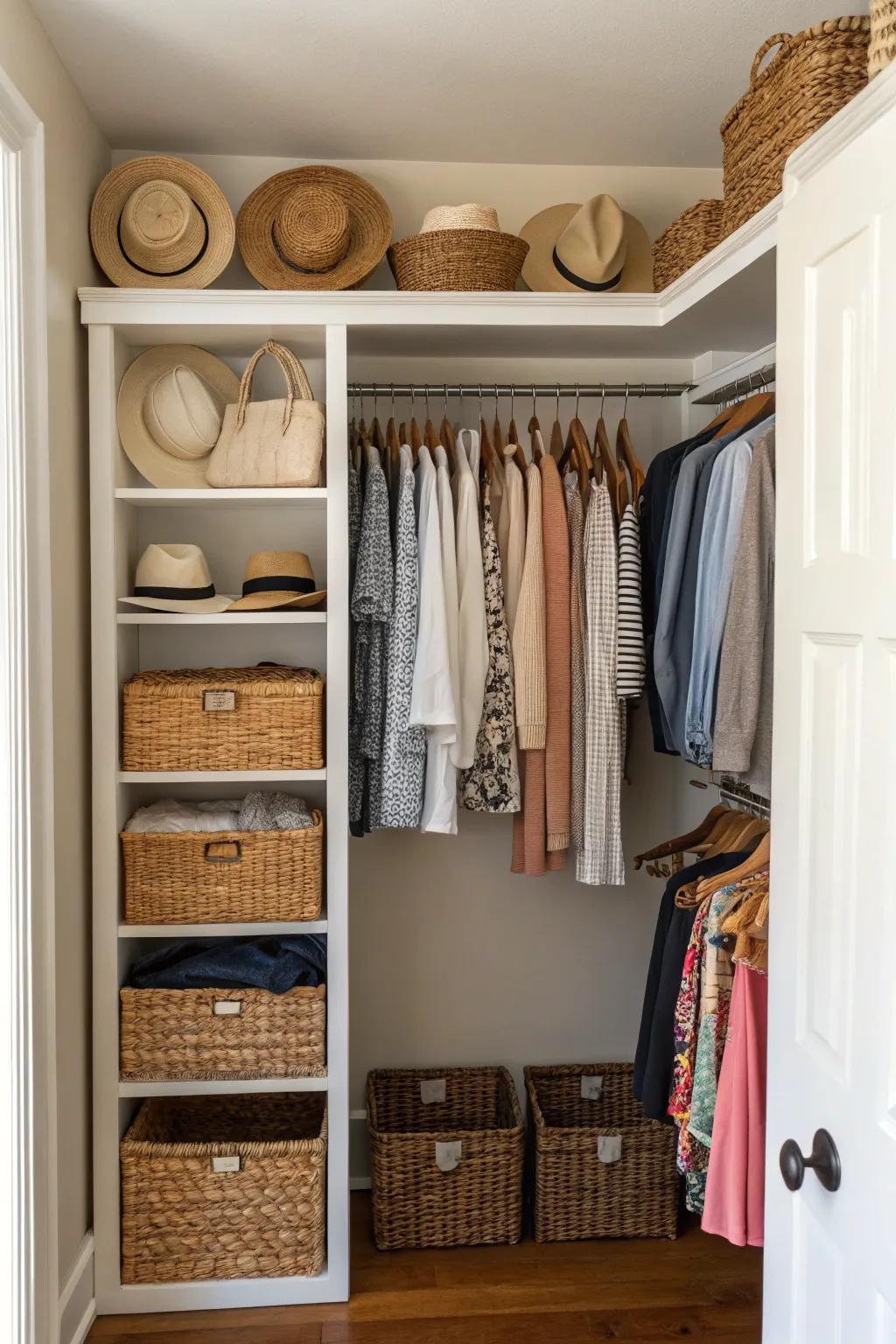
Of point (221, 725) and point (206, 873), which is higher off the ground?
point (221, 725)

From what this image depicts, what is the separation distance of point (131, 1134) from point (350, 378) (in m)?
1.94

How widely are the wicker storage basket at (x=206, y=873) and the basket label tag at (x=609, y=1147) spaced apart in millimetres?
1015

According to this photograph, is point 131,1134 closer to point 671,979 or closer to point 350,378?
point 671,979

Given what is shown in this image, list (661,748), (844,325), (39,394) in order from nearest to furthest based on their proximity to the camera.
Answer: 1. (844,325)
2. (39,394)
3. (661,748)

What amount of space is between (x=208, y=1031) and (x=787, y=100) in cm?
218

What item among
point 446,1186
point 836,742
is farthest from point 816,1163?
point 446,1186

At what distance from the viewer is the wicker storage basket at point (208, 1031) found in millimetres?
2465

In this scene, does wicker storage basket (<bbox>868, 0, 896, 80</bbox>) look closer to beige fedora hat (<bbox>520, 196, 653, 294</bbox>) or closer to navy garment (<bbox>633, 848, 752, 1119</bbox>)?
beige fedora hat (<bbox>520, 196, 653, 294</bbox>)

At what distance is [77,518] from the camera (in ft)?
7.88

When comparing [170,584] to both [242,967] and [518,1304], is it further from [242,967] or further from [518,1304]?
[518,1304]

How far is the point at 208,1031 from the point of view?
8.09 feet

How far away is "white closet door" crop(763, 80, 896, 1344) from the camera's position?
3.58 ft

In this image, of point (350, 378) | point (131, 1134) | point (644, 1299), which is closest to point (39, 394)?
point (350, 378)

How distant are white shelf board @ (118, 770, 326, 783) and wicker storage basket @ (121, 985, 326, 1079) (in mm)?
478
